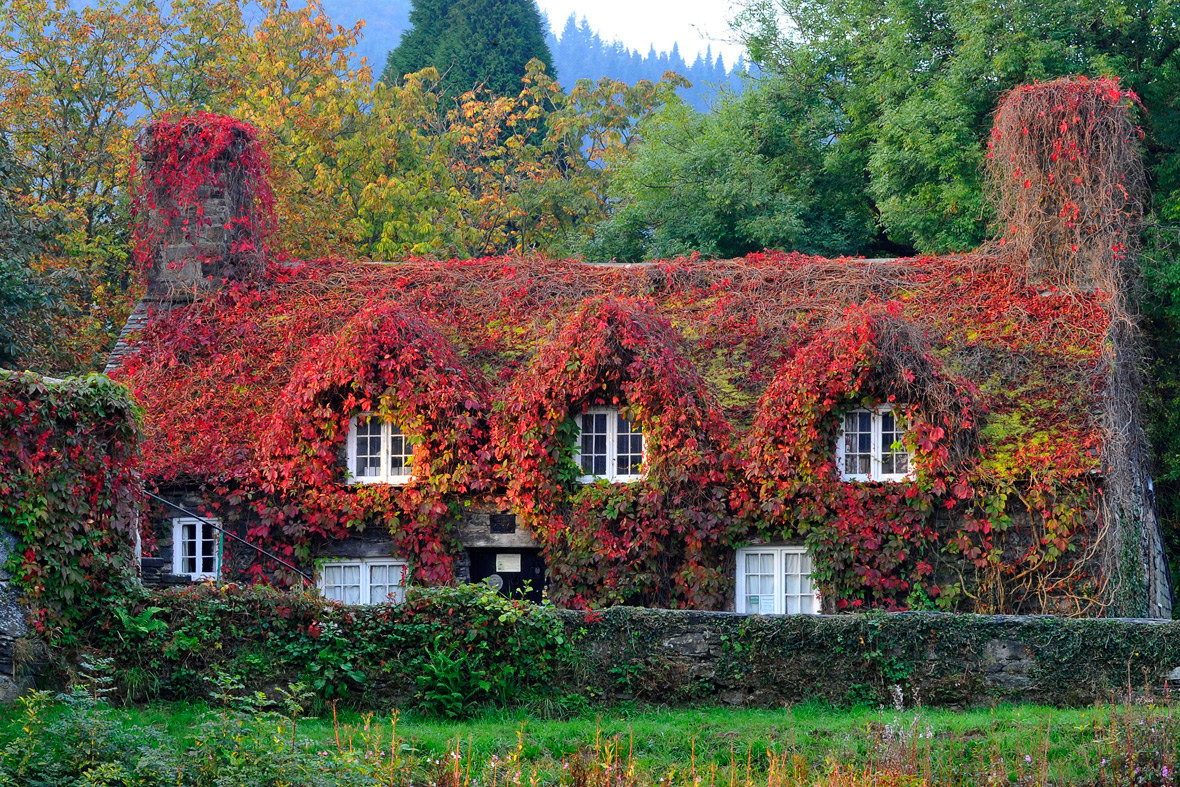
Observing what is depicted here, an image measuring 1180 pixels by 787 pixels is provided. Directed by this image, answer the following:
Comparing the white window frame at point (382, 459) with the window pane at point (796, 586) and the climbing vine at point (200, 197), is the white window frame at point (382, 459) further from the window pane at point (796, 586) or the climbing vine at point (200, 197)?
the window pane at point (796, 586)

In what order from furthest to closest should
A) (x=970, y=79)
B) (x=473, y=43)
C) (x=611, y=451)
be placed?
(x=473, y=43) → (x=970, y=79) → (x=611, y=451)

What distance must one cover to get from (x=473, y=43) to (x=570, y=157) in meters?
14.1

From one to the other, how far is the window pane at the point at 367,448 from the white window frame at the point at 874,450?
7.12m

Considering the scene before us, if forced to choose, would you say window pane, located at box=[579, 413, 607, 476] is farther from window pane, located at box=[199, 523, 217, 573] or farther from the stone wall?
window pane, located at box=[199, 523, 217, 573]

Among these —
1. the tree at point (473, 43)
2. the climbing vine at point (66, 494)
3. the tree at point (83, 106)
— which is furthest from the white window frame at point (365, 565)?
the tree at point (473, 43)

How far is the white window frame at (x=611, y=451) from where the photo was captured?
1995 cm

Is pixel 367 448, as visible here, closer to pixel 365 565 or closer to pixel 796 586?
pixel 365 565

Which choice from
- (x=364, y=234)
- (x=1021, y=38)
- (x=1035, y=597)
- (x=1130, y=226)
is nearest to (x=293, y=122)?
(x=364, y=234)

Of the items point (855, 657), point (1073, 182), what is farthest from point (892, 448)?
point (1073, 182)

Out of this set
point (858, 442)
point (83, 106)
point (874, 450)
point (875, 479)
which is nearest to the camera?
point (875, 479)

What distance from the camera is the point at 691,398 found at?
64.5 ft

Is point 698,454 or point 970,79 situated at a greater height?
point 970,79

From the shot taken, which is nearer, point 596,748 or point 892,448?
point 596,748

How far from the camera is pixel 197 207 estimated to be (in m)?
24.4
